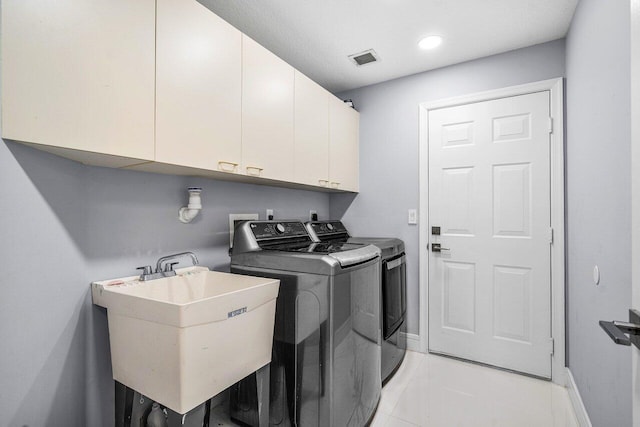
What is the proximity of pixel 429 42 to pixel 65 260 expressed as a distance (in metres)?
2.42

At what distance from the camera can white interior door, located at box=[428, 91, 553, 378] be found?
6.97 ft

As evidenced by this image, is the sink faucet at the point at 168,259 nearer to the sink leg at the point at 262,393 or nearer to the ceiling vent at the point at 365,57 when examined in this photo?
the sink leg at the point at 262,393

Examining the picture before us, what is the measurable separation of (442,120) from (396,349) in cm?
187

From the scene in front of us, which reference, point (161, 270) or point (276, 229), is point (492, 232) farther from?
point (161, 270)

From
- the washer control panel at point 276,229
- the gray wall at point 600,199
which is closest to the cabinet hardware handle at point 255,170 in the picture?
the washer control panel at point 276,229

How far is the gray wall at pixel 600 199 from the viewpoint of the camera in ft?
3.46

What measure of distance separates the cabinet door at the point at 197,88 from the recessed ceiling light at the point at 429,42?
130 cm

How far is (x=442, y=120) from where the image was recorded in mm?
2467

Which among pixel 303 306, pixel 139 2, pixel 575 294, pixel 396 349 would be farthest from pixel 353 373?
pixel 139 2

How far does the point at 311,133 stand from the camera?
211 cm

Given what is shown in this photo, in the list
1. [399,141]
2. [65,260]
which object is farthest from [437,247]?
[65,260]

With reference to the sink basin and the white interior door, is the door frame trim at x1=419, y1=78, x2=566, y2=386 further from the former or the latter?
the sink basin

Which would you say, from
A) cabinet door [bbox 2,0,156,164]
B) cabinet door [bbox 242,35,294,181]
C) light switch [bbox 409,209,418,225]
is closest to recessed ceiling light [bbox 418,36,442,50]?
cabinet door [bbox 242,35,294,181]

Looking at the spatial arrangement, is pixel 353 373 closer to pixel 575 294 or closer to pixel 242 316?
pixel 242 316
